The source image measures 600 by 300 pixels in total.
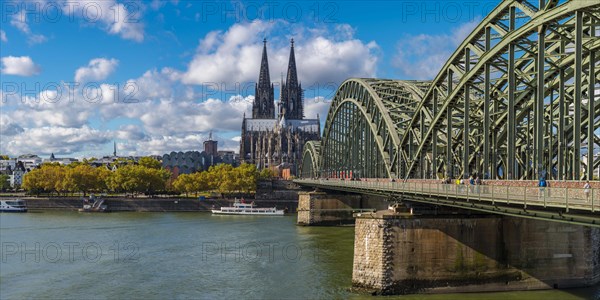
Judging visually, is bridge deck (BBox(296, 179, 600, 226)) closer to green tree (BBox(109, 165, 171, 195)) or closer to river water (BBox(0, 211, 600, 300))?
river water (BBox(0, 211, 600, 300))

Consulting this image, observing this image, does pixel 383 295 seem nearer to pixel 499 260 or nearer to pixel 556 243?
pixel 499 260

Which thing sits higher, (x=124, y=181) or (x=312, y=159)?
(x=312, y=159)

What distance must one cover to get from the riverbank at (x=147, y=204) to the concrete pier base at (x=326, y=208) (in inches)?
1054

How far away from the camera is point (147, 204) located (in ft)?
350

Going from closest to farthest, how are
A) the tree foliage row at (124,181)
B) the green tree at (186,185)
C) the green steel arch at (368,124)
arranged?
the green steel arch at (368,124), the tree foliage row at (124,181), the green tree at (186,185)

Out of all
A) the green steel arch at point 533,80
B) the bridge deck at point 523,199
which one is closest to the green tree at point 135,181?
the green steel arch at point 533,80

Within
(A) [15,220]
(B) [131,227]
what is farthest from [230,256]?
(A) [15,220]

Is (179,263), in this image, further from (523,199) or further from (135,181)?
(135,181)

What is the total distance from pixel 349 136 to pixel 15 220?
44.6 metres

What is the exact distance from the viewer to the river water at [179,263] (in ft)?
119

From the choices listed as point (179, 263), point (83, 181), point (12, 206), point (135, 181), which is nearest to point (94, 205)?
point (12, 206)

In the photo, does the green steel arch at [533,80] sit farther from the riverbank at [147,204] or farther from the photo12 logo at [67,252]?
the riverbank at [147,204]

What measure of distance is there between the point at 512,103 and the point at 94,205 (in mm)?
84629

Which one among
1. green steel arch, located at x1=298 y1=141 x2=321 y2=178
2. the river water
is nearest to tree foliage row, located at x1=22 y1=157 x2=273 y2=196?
green steel arch, located at x1=298 y1=141 x2=321 y2=178
